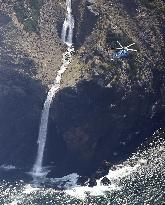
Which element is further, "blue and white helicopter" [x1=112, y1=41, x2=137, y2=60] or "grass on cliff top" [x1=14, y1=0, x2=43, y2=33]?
"grass on cliff top" [x1=14, y1=0, x2=43, y2=33]

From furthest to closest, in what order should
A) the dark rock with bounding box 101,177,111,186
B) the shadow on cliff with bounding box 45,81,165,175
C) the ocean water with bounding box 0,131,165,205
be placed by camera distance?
1. the shadow on cliff with bounding box 45,81,165,175
2. the dark rock with bounding box 101,177,111,186
3. the ocean water with bounding box 0,131,165,205

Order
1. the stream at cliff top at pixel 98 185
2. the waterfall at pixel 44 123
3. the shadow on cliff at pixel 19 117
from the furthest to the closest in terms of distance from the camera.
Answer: the shadow on cliff at pixel 19 117 → the waterfall at pixel 44 123 → the stream at cliff top at pixel 98 185

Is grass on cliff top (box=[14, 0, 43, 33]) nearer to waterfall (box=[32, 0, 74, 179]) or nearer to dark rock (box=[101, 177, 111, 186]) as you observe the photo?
waterfall (box=[32, 0, 74, 179])

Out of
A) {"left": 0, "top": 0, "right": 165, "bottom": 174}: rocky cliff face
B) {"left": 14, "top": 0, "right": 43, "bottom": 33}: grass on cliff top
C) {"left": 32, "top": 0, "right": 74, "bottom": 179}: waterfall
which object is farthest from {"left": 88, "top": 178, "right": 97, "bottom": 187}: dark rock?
{"left": 14, "top": 0, "right": 43, "bottom": 33}: grass on cliff top

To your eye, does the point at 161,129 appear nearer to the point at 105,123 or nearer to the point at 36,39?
the point at 105,123

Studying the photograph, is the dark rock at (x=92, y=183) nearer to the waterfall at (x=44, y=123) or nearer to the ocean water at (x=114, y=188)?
the ocean water at (x=114, y=188)

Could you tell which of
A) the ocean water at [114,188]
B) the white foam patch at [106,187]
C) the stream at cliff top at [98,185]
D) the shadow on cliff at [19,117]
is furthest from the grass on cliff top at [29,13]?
the white foam patch at [106,187]

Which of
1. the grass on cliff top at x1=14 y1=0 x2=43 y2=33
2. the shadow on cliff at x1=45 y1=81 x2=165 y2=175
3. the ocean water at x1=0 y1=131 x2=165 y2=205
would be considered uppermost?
the grass on cliff top at x1=14 y1=0 x2=43 y2=33
